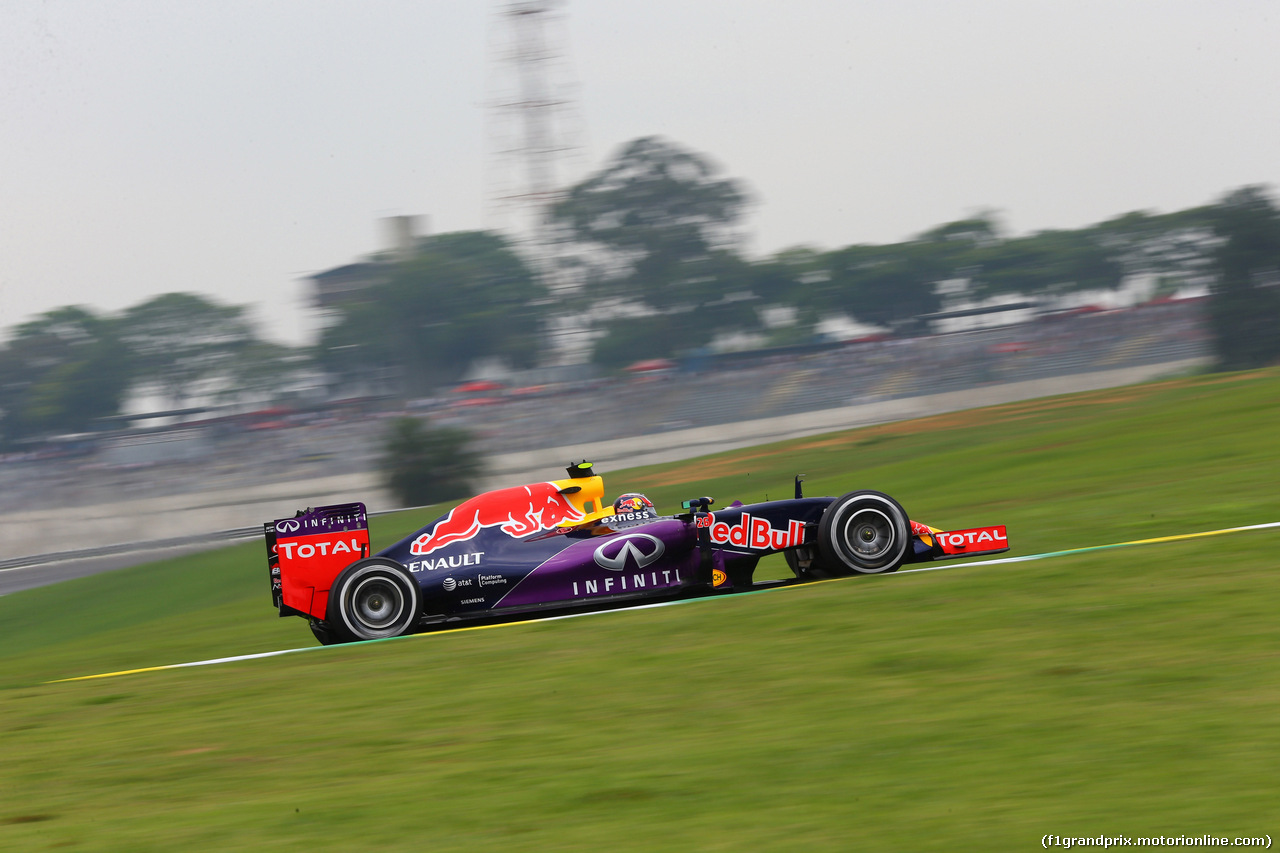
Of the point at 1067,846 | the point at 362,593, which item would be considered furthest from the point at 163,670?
the point at 1067,846

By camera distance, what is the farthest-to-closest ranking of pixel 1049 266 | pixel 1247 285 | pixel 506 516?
pixel 1049 266, pixel 1247 285, pixel 506 516

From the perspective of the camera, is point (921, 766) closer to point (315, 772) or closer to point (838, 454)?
point (315, 772)

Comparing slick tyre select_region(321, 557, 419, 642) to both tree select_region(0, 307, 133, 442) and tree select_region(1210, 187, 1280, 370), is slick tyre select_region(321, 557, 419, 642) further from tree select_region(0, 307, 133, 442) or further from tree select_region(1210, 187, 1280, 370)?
tree select_region(0, 307, 133, 442)

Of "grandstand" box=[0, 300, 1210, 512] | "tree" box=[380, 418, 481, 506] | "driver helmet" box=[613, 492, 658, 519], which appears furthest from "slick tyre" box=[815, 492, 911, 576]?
"grandstand" box=[0, 300, 1210, 512]

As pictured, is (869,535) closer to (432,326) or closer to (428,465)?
(428,465)

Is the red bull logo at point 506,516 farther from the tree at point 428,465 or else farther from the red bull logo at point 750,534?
the tree at point 428,465

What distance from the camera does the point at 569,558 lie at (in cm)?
1017

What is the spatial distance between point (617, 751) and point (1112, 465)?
1611 centimetres

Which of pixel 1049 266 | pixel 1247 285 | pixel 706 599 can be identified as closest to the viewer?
pixel 706 599

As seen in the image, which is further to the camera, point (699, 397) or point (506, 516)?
point (699, 397)

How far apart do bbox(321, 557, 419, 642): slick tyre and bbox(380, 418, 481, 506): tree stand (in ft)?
85.8

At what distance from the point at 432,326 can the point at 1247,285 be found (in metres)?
51.1

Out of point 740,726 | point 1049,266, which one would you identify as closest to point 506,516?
point 740,726

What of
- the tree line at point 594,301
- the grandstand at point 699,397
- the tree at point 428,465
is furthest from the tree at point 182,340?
the tree at point 428,465
